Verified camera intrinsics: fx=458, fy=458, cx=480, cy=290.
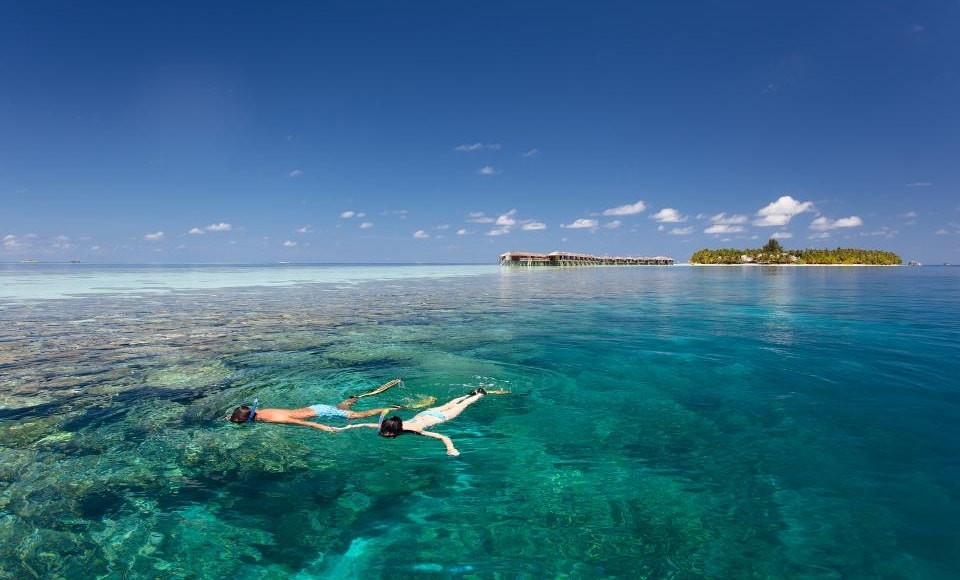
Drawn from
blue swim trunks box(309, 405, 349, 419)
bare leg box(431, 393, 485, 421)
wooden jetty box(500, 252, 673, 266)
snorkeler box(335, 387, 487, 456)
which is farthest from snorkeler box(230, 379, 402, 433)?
wooden jetty box(500, 252, 673, 266)

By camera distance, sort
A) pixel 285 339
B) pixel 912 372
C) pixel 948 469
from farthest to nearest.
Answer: pixel 285 339 < pixel 912 372 < pixel 948 469

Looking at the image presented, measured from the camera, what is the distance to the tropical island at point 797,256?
165 m

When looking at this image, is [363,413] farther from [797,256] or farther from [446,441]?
[797,256]

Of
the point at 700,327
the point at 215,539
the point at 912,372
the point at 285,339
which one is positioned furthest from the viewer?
the point at 700,327

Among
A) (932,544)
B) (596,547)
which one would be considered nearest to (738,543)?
(596,547)

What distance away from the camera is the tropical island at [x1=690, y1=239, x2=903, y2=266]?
540 ft

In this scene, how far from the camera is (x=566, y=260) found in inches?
5846

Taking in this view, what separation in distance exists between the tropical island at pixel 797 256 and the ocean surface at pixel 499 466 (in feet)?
572

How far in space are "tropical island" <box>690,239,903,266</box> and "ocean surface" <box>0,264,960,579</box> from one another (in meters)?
174

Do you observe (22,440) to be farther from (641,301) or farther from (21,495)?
(641,301)

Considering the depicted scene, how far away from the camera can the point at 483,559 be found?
5.94 meters

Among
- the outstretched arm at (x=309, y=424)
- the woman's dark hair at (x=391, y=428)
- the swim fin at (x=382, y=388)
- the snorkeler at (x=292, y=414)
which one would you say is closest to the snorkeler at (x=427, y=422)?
the woman's dark hair at (x=391, y=428)

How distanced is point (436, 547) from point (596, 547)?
2.14m

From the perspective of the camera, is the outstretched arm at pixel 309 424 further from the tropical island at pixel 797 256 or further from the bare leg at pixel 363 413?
the tropical island at pixel 797 256
